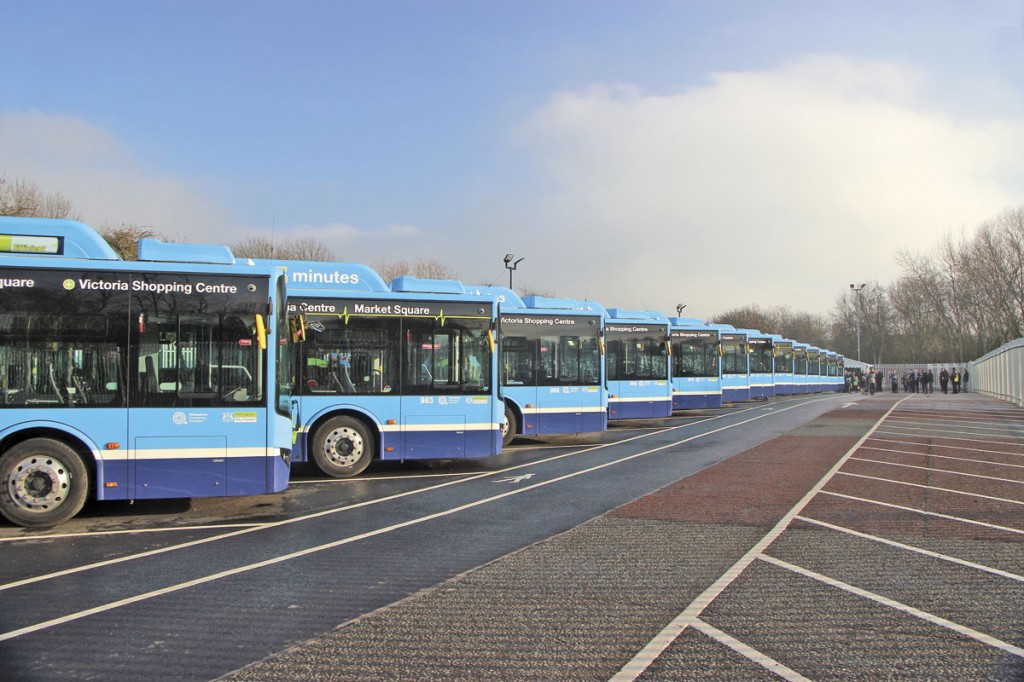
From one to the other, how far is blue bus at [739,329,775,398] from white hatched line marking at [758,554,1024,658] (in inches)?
1353

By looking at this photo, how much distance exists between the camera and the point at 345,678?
4.25 m

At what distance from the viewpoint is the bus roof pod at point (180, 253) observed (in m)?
9.52

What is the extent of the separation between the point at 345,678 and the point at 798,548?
4776 millimetres

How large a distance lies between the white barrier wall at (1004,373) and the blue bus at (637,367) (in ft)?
56.7

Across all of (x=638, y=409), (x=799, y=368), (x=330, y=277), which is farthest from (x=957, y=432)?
(x=799, y=368)

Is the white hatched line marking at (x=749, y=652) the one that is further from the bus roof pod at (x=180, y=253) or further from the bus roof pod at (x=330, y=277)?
the bus roof pod at (x=330, y=277)

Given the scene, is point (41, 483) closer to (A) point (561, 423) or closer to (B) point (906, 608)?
(B) point (906, 608)

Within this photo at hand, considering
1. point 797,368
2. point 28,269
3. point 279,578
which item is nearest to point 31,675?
point 279,578

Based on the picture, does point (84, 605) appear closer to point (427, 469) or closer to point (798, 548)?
point (798, 548)

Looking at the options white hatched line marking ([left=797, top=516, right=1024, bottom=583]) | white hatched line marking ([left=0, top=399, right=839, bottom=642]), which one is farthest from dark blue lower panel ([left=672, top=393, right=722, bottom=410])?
white hatched line marking ([left=797, top=516, right=1024, bottom=583])

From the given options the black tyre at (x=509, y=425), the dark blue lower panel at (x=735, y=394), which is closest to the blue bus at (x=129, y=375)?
the black tyre at (x=509, y=425)

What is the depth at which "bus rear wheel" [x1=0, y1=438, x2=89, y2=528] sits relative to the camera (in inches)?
335

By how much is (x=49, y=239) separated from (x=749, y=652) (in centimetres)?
875

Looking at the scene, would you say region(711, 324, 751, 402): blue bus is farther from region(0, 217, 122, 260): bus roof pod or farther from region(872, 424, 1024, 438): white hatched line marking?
region(0, 217, 122, 260): bus roof pod
